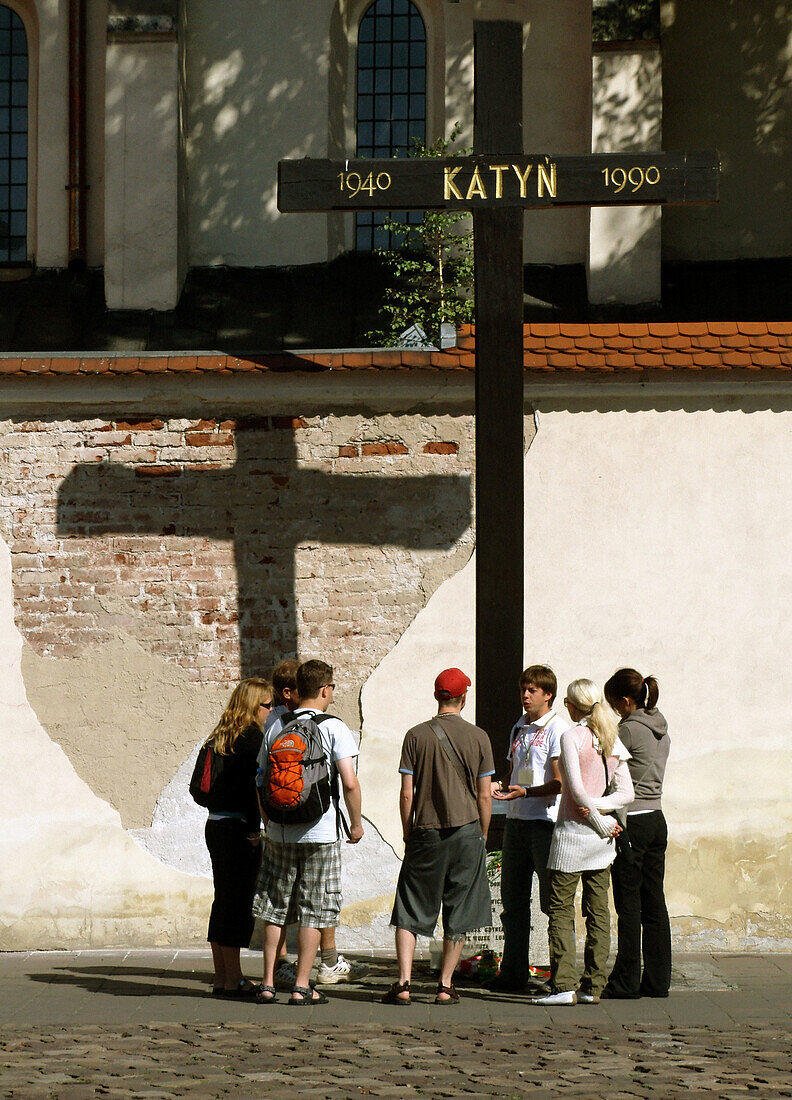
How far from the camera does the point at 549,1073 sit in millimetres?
5582

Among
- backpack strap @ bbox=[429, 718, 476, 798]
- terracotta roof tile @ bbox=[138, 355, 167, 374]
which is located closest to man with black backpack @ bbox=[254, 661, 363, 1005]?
backpack strap @ bbox=[429, 718, 476, 798]

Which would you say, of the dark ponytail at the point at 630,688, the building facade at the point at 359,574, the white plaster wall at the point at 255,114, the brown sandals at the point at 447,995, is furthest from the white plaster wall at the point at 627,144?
the brown sandals at the point at 447,995

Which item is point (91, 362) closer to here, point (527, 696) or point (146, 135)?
point (527, 696)

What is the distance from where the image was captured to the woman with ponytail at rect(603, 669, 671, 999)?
715 centimetres

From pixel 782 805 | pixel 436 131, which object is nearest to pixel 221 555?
pixel 782 805

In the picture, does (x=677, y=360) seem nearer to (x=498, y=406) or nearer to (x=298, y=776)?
(x=498, y=406)

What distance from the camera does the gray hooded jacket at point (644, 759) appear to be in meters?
7.31

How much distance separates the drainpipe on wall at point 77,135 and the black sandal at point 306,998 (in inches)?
324

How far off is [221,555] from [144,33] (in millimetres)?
5978

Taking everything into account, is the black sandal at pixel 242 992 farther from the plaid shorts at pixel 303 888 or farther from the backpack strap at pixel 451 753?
the backpack strap at pixel 451 753

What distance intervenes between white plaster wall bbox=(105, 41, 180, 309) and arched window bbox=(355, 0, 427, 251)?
1.88m

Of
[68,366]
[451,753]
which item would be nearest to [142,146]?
[68,366]

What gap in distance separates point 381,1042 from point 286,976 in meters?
1.33

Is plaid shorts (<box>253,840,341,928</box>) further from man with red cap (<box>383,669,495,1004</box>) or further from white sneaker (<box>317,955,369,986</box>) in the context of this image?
white sneaker (<box>317,955,369,986</box>)
